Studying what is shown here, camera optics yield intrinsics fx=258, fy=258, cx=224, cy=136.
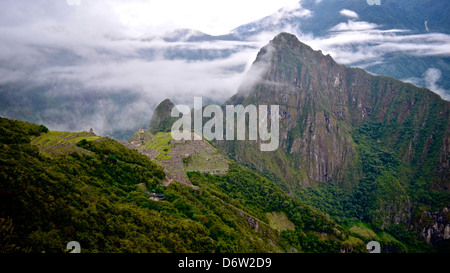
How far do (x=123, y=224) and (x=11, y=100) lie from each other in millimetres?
225371

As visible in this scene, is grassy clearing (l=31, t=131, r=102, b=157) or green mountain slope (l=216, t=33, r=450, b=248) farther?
green mountain slope (l=216, t=33, r=450, b=248)

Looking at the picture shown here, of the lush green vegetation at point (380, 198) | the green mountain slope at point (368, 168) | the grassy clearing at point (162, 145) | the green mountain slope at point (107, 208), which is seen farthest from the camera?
the green mountain slope at point (368, 168)

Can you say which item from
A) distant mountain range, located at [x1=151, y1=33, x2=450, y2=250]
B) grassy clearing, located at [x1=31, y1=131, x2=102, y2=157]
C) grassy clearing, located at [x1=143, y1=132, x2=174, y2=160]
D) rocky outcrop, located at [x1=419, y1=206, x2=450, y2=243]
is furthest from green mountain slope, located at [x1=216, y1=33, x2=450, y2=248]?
grassy clearing, located at [x1=31, y1=131, x2=102, y2=157]

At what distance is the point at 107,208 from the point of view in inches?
1109

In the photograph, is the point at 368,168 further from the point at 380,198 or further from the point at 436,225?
the point at 436,225

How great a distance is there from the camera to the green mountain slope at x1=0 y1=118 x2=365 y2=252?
65.4ft

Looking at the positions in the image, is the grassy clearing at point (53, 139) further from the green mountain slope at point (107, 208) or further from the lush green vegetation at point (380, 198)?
the lush green vegetation at point (380, 198)

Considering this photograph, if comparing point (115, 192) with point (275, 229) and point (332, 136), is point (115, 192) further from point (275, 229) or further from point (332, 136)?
point (332, 136)

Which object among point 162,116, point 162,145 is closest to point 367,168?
point 162,116

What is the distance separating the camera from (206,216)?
47.1m

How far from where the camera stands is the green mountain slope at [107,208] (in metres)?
19.9

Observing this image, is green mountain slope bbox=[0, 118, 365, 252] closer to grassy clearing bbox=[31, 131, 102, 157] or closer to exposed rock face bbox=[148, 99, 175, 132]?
grassy clearing bbox=[31, 131, 102, 157]

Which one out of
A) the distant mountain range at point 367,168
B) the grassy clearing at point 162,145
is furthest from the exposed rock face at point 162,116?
the grassy clearing at point 162,145
